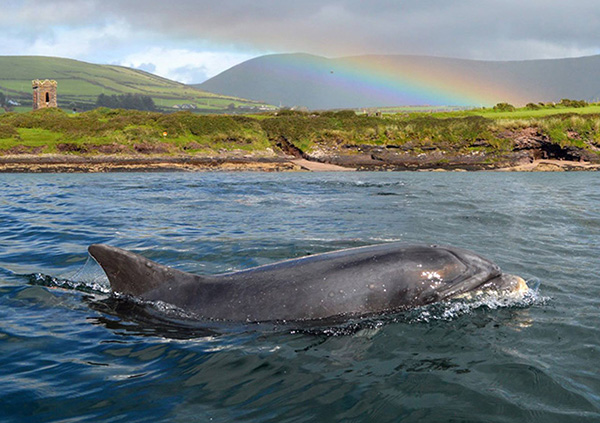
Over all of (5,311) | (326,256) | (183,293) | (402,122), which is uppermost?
(402,122)

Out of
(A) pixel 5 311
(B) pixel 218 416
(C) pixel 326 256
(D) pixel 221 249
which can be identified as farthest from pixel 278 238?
(B) pixel 218 416

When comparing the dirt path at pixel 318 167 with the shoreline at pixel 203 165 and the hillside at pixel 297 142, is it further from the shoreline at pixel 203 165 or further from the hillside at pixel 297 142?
the hillside at pixel 297 142

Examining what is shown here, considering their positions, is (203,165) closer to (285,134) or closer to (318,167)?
(318,167)

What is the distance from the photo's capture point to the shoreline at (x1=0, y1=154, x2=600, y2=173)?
5006 centimetres

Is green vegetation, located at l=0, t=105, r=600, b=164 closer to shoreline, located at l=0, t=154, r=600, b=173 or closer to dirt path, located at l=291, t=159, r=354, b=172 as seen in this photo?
shoreline, located at l=0, t=154, r=600, b=173

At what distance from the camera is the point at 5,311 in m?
7.10

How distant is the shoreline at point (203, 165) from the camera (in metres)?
50.1

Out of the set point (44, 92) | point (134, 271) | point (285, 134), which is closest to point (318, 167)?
point (285, 134)

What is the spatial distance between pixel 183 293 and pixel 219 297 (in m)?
0.54

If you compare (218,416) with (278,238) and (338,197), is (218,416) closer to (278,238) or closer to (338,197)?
(278,238)

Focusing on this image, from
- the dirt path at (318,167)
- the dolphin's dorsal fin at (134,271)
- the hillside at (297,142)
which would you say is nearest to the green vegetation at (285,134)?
the hillside at (297,142)

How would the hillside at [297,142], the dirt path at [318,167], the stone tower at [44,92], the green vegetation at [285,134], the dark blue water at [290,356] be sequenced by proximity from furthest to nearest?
the stone tower at [44,92] < the green vegetation at [285,134] < the hillside at [297,142] < the dirt path at [318,167] < the dark blue water at [290,356]

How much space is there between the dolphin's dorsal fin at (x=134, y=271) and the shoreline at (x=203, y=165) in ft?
150

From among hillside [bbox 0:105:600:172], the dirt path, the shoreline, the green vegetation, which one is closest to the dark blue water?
the shoreline
